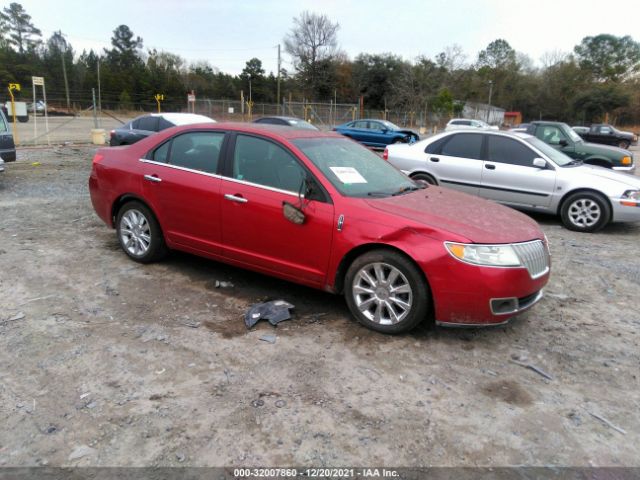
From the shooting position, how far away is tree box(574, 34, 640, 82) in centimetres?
6438

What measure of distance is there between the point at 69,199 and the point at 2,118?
5151 mm

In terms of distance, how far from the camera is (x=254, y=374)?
3314 mm

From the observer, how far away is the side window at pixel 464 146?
27.0ft

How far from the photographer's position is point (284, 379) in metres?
3.26

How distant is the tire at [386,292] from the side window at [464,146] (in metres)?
5.16

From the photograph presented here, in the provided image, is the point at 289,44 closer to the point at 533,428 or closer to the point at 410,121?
the point at 410,121

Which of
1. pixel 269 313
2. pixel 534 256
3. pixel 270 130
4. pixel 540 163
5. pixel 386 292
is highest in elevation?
pixel 270 130

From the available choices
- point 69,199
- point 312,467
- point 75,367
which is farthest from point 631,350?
point 69,199

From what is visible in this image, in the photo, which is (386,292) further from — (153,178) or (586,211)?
(586,211)

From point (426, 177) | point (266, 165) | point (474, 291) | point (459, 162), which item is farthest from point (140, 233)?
point (459, 162)

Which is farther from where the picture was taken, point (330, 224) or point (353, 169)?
point (353, 169)

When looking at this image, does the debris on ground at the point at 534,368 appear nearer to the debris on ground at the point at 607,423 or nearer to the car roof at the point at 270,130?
the debris on ground at the point at 607,423

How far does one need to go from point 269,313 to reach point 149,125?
444 inches

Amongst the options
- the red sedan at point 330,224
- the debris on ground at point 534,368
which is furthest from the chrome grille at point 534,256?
the debris on ground at point 534,368
